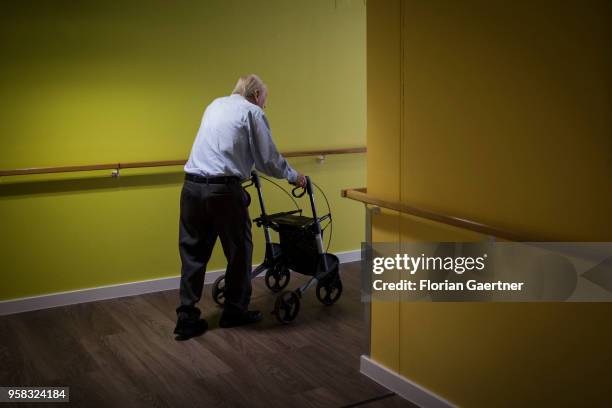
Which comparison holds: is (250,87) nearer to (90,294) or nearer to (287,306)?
(287,306)

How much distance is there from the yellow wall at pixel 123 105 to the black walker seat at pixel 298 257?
2.53ft

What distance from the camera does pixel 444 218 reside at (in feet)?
10.2

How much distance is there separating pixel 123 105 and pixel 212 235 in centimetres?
122

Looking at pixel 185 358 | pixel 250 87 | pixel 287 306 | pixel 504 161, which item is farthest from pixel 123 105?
pixel 504 161

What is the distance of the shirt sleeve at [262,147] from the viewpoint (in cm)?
438

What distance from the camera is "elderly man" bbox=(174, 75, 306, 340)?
4344 millimetres

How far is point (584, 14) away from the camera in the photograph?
2.50 meters

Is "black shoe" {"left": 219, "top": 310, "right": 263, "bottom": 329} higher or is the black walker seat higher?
the black walker seat

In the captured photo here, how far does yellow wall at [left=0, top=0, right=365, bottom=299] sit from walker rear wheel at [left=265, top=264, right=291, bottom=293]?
39 cm

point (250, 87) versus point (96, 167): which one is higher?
point (250, 87)

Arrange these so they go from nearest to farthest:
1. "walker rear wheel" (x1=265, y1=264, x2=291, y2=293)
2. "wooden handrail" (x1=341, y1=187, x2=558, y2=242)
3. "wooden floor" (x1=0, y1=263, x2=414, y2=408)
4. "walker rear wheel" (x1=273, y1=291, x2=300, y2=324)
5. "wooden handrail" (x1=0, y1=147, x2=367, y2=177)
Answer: "wooden handrail" (x1=341, y1=187, x2=558, y2=242) < "wooden floor" (x1=0, y1=263, x2=414, y2=408) < "walker rear wheel" (x1=273, y1=291, x2=300, y2=324) < "wooden handrail" (x1=0, y1=147, x2=367, y2=177) < "walker rear wheel" (x1=265, y1=264, x2=291, y2=293)

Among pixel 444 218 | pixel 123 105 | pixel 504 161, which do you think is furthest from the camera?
pixel 123 105

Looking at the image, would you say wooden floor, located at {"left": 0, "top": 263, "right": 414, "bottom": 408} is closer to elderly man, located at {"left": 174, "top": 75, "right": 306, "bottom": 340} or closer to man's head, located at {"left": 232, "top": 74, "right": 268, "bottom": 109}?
elderly man, located at {"left": 174, "top": 75, "right": 306, "bottom": 340}

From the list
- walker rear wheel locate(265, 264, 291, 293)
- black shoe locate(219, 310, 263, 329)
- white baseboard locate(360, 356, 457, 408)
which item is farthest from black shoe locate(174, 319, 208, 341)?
white baseboard locate(360, 356, 457, 408)
